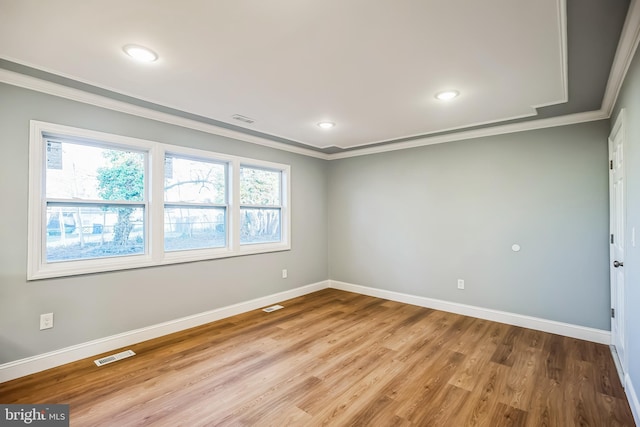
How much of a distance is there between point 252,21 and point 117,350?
3187 mm

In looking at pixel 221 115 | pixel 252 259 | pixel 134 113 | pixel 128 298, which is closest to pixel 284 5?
pixel 221 115

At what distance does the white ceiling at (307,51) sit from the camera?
1643mm

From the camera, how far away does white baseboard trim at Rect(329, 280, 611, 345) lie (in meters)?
3.18

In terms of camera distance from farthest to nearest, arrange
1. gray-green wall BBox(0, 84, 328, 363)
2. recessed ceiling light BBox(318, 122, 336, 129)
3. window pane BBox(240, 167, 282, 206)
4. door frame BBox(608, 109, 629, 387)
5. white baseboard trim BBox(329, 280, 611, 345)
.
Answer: window pane BBox(240, 167, 282, 206) < recessed ceiling light BBox(318, 122, 336, 129) < white baseboard trim BBox(329, 280, 611, 345) < gray-green wall BBox(0, 84, 328, 363) < door frame BBox(608, 109, 629, 387)

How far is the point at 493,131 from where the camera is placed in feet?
12.4

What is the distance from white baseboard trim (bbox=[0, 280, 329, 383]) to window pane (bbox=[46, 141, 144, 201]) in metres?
1.39

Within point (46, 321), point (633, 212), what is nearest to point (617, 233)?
point (633, 212)

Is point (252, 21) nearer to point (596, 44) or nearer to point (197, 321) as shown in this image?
point (596, 44)

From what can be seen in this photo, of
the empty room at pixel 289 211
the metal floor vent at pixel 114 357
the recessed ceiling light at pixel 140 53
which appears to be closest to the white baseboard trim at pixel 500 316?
the empty room at pixel 289 211

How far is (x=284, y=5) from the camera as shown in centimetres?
159

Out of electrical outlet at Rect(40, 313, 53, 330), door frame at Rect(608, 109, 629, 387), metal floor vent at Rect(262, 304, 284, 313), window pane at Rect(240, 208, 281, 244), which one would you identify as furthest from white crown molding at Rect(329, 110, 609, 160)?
electrical outlet at Rect(40, 313, 53, 330)

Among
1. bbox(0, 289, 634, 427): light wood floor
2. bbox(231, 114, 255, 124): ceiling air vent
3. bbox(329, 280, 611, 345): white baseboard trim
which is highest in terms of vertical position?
bbox(231, 114, 255, 124): ceiling air vent

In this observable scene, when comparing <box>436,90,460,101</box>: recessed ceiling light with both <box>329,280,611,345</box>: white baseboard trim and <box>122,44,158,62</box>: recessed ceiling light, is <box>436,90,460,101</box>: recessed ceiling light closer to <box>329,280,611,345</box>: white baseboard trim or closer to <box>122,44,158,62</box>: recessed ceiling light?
<box>122,44,158,62</box>: recessed ceiling light

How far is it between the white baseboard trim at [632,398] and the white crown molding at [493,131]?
2.52 meters
